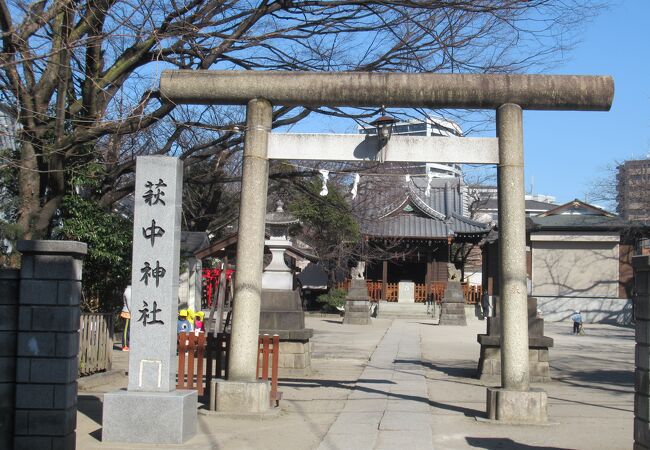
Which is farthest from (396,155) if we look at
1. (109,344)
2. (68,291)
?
(109,344)

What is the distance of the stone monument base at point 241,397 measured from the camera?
9.80 metres

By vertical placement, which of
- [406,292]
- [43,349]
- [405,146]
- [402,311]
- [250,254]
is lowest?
[402,311]

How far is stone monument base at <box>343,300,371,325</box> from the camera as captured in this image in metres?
33.2

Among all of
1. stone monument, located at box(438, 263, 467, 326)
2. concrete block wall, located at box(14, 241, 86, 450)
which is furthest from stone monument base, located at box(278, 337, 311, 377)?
stone monument, located at box(438, 263, 467, 326)

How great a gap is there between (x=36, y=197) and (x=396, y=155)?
21.2ft

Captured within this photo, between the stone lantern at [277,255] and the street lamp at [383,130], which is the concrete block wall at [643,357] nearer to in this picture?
the street lamp at [383,130]

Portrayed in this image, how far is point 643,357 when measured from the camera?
6.54 m

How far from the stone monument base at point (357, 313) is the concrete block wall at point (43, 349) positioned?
26264 millimetres

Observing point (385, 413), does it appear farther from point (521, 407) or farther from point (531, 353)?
point (531, 353)

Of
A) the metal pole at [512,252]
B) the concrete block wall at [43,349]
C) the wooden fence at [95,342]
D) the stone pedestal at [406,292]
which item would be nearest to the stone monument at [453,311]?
the stone pedestal at [406,292]

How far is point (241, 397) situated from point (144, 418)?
191cm

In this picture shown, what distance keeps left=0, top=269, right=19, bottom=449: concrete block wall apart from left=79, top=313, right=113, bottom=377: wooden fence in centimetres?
487

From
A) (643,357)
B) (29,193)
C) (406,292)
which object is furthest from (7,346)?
(406,292)

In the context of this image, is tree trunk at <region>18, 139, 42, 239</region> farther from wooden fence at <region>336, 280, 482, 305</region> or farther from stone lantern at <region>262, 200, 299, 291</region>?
wooden fence at <region>336, 280, 482, 305</region>
